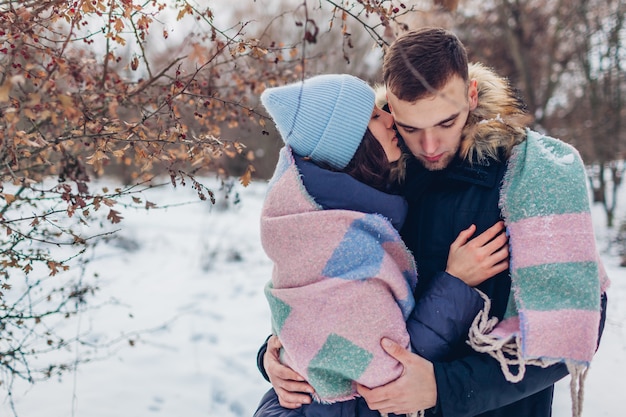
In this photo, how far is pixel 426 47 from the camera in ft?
5.73

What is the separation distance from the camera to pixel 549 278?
1.40m

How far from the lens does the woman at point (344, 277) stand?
1482 mm

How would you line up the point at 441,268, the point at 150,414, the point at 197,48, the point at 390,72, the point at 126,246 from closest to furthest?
1. the point at 197,48
2. the point at 441,268
3. the point at 390,72
4. the point at 150,414
5. the point at 126,246

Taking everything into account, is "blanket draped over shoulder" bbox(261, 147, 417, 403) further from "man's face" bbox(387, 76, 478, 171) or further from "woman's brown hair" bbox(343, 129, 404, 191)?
"man's face" bbox(387, 76, 478, 171)

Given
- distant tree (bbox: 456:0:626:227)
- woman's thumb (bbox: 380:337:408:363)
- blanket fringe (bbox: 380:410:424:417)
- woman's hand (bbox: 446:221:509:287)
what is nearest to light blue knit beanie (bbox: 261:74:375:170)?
woman's hand (bbox: 446:221:509:287)

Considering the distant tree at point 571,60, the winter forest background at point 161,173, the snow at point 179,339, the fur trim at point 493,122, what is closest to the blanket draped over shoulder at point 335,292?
the fur trim at point 493,122

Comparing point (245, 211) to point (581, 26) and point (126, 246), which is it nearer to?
point (126, 246)

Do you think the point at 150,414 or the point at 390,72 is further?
the point at 150,414

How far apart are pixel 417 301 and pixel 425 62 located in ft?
2.60

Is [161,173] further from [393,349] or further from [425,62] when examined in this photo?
[393,349]

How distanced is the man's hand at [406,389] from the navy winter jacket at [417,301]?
A: 6 cm

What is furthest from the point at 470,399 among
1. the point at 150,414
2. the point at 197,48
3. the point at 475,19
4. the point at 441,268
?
the point at 475,19

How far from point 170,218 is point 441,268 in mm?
7831

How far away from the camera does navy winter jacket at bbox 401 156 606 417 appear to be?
1484mm
